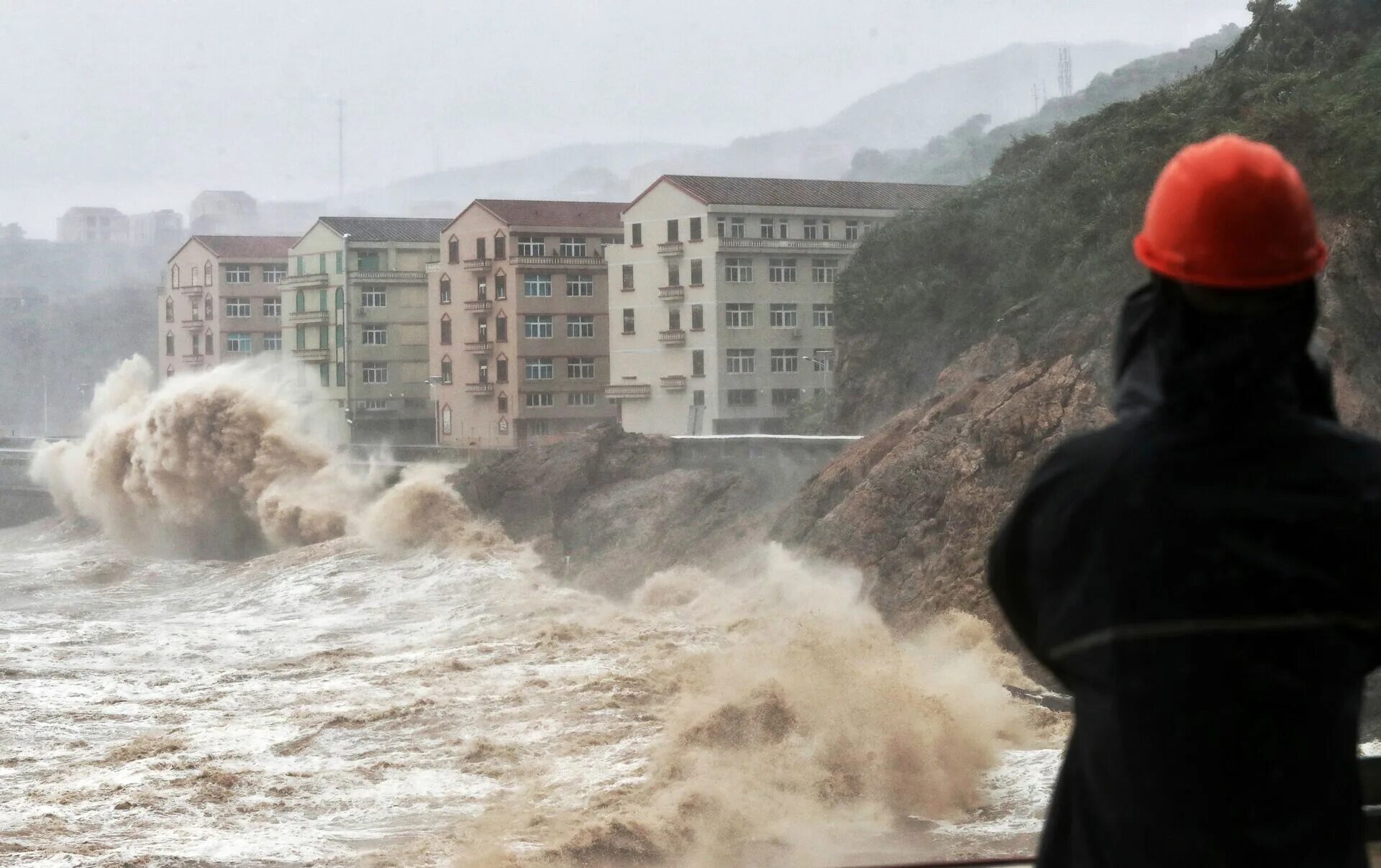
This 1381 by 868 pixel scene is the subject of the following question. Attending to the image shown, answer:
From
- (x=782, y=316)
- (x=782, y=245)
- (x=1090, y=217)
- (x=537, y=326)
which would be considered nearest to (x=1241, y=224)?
(x=1090, y=217)

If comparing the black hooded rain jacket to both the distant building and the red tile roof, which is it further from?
the distant building

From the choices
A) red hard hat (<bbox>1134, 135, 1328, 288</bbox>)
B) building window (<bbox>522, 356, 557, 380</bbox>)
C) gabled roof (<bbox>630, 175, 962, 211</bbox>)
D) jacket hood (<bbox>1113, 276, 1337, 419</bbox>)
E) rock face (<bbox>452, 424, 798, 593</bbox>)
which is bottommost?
rock face (<bbox>452, 424, 798, 593</bbox>)

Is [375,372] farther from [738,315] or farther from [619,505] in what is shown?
[619,505]

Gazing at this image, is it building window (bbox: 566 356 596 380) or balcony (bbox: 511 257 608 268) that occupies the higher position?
balcony (bbox: 511 257 608 268)

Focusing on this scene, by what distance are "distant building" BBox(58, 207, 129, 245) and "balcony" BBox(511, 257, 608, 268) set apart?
95027 millimetres

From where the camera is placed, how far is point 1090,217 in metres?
26.1

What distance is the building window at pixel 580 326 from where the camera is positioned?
4943cm

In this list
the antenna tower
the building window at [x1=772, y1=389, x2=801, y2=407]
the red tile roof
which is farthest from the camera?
the antenna tower

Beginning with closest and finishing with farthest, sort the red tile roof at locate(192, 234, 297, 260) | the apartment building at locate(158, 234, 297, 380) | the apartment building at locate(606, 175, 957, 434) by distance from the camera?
the apartment building at locate(606, 175, 957, 434)
the apartment building at locate(158, 234, 297, 380)
the red tile roof at locate(192, 234, 297, 260)

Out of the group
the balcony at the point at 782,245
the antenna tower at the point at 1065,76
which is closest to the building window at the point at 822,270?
the balcony at the point at 782,245

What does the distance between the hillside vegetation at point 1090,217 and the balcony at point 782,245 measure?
4.77 metres

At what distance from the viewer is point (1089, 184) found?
26.3 metres

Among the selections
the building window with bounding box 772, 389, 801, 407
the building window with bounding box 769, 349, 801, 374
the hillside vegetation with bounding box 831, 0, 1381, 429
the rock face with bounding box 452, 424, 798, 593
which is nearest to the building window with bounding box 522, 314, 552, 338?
the building window with bounding box 769, 349, 801, 374

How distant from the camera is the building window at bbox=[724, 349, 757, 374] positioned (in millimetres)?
42969
